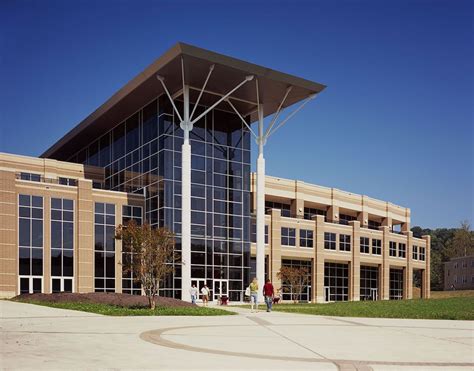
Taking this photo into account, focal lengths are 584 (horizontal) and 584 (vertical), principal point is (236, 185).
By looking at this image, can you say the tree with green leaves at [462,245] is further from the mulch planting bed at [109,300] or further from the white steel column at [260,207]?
the mulch planting bed at [109,300]

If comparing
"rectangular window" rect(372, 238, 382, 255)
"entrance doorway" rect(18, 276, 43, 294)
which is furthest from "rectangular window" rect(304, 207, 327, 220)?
"entrance doorway" rect(18, 276, 43, 294)

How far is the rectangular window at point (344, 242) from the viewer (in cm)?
6694

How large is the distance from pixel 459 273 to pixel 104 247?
83.6 metres

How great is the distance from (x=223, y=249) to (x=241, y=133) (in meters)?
10.4

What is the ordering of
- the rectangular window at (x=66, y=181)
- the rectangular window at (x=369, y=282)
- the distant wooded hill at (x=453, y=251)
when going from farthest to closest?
the distant wooded hill at (x=453, y=251), the rectangular window at (x=369, y=282), the rectangular window at (x=66, y=181)

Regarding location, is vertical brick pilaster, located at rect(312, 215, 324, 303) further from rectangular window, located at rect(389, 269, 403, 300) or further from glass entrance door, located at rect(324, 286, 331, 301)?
rectangular window, located at rect(389, 269, 403, 300)

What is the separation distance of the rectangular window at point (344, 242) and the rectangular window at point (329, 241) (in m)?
1.15

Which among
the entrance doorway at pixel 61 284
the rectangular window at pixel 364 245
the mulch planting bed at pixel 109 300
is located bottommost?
the entrance doorway at pixel 61 284

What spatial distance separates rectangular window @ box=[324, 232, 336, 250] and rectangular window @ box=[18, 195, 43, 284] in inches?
1281

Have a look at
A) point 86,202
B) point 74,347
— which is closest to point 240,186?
point 86,202

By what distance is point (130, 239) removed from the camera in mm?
28844

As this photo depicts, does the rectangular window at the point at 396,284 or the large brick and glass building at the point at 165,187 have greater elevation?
the large brick and glass building at the point at 165,187

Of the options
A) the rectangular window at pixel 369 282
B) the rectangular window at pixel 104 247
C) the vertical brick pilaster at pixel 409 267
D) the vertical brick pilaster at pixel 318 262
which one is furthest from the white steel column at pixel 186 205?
the vertical brick pilaster at pixel 409 267

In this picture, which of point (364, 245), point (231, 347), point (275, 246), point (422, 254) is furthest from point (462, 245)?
point (231, 347)
